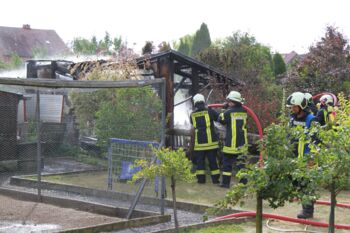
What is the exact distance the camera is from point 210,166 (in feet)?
39.6

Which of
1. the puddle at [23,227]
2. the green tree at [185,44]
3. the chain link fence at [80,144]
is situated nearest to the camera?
the puddle at [23,227]

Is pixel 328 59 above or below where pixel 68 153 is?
above

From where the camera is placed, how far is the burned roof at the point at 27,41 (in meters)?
73.0

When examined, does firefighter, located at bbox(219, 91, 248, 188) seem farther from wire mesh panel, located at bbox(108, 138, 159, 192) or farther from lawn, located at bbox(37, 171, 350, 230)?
wire mesh panel, located at bbox(108, 138, 159, 192)

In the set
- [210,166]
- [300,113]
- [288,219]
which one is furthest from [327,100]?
[288,219]

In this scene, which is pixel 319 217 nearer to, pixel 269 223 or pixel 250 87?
pixel 269 223

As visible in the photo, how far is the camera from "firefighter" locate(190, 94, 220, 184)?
12.0 metres

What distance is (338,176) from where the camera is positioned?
4.98 meters

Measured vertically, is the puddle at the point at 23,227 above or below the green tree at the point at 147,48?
below

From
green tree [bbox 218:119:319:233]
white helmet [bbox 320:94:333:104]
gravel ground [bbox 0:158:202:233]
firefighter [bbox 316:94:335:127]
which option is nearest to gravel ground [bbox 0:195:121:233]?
gravel ground [bbox 0:158:202:233]

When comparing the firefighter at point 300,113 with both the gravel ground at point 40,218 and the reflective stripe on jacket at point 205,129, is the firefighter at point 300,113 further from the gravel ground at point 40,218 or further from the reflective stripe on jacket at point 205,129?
the reflective stripe on jacket at point 205,129

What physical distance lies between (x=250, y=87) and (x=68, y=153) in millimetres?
7909

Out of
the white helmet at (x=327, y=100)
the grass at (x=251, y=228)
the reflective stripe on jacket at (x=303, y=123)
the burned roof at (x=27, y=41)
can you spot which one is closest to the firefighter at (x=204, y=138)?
the white helmet at (x=327, y=100)

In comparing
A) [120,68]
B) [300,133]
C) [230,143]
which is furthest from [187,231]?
[120,68]
